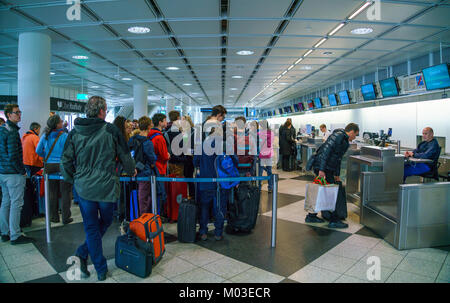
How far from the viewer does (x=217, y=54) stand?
28.5ft

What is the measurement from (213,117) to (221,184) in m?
1.04

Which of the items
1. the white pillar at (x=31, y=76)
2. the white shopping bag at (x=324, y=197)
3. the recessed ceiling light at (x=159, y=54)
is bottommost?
the white shopping bag at (x=324, y=197)

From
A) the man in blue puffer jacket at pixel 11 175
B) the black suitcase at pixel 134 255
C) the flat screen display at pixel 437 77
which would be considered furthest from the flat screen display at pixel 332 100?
the man in blue puffer jacket at pixel 11 175

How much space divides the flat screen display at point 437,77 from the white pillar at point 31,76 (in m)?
10.2

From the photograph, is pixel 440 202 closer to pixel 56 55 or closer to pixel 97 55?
pixel 97 55

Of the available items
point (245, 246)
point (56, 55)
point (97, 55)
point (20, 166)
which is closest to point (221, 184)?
point (245, 246)

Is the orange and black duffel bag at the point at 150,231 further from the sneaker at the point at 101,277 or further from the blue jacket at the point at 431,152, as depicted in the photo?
the blue jacket at the point at 431,152

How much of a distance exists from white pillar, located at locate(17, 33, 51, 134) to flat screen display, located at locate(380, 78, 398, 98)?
35.2 feet

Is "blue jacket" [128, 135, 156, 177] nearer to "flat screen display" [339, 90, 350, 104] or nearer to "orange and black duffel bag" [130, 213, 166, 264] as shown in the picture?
"orange and black duffel bag" [130, 213, 166, 264]

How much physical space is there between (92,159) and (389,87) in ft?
34.3

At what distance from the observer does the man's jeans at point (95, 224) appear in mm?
2766

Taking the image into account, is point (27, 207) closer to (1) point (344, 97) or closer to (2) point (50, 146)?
(2) point (50, 146)

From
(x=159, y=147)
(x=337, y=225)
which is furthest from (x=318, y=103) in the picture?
(x=159, y=147)

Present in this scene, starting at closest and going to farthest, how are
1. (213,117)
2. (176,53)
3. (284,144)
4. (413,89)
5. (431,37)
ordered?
(213,117) < (431,37) < (176,53) < (413,89) < (284,144)
